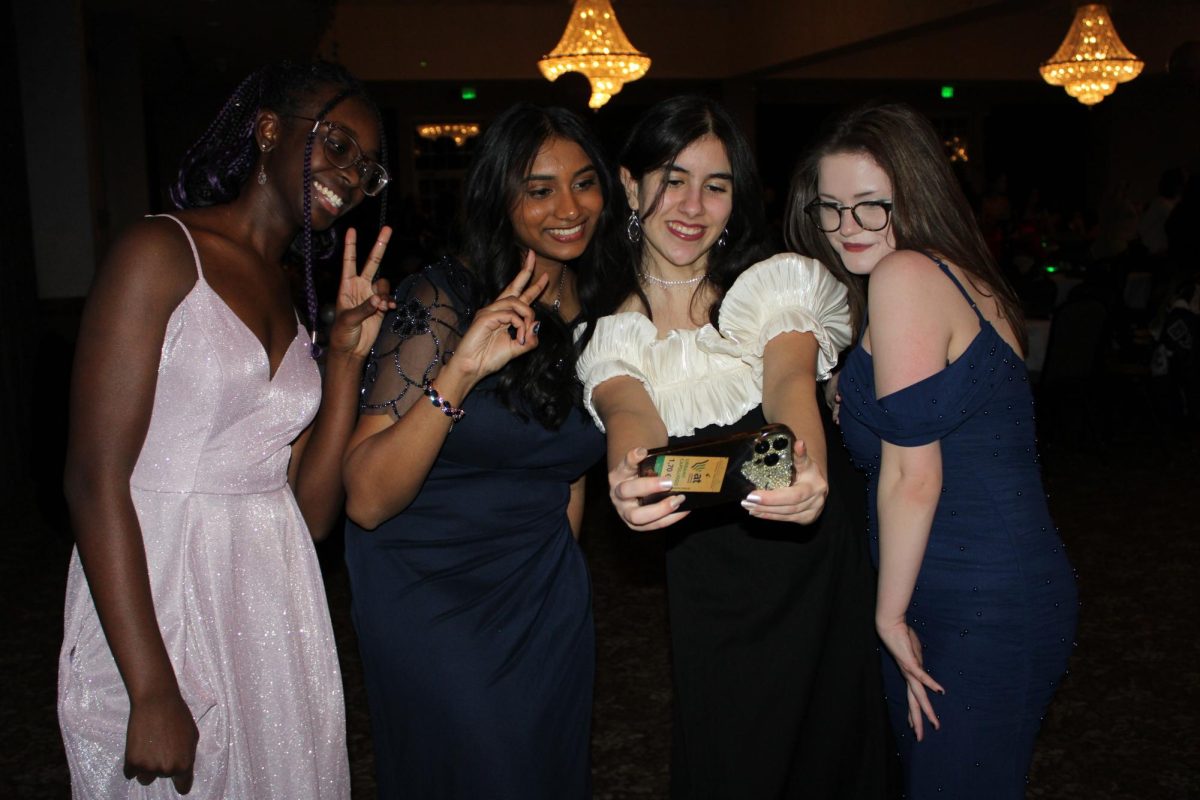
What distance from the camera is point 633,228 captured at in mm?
2229

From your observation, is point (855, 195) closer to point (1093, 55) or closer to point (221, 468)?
point (221, 468)

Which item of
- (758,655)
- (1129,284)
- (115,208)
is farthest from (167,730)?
(115,208)

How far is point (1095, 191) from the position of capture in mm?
20172

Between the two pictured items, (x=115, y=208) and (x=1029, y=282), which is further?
(x=115, y=208)

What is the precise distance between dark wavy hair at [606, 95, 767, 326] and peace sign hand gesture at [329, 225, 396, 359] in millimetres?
505

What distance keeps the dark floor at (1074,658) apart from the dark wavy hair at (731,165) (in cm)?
173

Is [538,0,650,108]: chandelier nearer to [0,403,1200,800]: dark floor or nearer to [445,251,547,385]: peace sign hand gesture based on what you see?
[0,403,1200,800]: dark floor

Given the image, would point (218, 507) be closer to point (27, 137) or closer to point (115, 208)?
point (27, 137)

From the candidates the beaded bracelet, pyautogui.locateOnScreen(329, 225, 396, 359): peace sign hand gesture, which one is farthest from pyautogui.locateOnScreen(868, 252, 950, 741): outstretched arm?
pyautogui.locateOnScreen(329, 225, 396, 359): peace sign hand gesture

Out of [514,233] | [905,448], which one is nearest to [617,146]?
[514,233]

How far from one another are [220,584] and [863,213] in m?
1.30

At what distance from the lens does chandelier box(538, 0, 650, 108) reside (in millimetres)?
9852

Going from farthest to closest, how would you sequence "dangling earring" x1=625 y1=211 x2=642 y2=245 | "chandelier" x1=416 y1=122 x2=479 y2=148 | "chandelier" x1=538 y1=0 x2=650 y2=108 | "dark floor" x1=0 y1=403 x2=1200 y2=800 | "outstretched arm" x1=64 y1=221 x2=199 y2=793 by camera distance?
"chandelier" x1=416 y1=122 x2=479 y2=148 → "chandelier" x1=538 y1=0 x2=650 y2=108 → "dark floor" x1=0 y1=403 x2=1200 y2=800 → "dangling earring" x1=625 y1=211 x2=642 y2=245 → "outstretched arm" x1=64 y1=221 x2=199 y2=793

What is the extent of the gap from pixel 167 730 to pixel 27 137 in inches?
301
